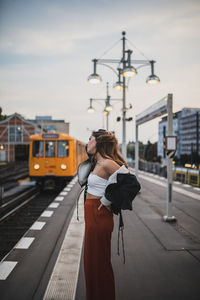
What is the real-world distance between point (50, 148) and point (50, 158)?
56 cm

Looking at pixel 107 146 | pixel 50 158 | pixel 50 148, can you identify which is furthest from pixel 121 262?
pixel 50 148

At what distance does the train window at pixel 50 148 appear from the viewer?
1193cm

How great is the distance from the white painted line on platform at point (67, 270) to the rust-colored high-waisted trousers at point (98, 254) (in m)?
0.52

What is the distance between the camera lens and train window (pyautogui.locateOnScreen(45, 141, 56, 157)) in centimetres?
1193

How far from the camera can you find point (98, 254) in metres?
2.35

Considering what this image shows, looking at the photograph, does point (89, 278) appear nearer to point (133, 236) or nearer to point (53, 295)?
point (53, 295)

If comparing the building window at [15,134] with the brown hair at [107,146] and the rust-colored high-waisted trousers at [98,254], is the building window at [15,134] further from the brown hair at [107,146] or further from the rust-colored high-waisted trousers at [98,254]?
the rust-colored high-waisted trousers at [98,254]

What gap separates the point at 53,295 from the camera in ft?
8.79

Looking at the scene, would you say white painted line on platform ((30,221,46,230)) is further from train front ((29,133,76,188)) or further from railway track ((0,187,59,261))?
train front ((29,133,76,188))

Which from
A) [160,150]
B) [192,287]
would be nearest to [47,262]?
[192,287]

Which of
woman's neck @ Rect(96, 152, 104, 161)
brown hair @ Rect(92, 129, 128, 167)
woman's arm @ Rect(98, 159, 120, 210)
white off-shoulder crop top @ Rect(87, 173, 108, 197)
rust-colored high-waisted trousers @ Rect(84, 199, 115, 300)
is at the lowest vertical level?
rust-colored high-waisted trousers @ Rect(84, 199, 115, 300)

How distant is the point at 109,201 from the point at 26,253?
249 cm

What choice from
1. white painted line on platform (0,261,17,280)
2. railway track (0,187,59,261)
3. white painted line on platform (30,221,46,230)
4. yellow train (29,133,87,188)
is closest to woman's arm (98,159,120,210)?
white painted line on platform (0,261,17,280)

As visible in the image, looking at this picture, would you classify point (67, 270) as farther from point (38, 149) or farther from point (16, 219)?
point (38, 149)
